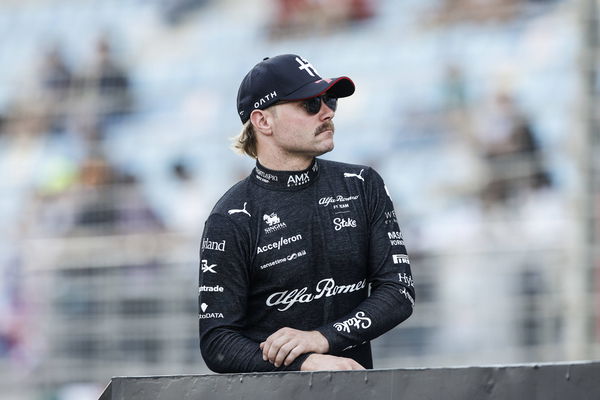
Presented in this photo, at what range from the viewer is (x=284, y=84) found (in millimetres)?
2861

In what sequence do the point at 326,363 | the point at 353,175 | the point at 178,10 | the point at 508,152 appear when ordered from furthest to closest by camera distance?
the point at 178,10
the point at 508,152
the point at 353,175
the point at 326,363

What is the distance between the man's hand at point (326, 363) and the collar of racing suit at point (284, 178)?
457mm

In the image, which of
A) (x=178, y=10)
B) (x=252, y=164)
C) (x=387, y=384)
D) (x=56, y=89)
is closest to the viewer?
(x=387, y=384)

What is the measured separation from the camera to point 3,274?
8359 mm

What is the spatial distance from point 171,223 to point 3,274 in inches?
50.0

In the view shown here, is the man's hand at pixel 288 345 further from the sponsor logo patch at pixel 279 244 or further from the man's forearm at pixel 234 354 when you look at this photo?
the sponsor logo patch at pixel 279 244

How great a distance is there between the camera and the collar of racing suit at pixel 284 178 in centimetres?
288

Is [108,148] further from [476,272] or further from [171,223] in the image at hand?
[476,272]

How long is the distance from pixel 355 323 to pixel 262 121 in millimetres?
569

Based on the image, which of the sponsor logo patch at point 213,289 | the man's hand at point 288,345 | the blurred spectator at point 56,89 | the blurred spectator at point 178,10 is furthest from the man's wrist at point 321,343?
Answer: the blurred spectator at point 178,10

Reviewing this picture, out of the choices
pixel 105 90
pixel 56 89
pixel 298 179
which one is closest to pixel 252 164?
pixel 105 90

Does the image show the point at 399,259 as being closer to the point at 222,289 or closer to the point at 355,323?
the point at 355,323

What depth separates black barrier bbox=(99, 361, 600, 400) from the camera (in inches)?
88.0

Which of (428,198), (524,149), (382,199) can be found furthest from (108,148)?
(382,199)
